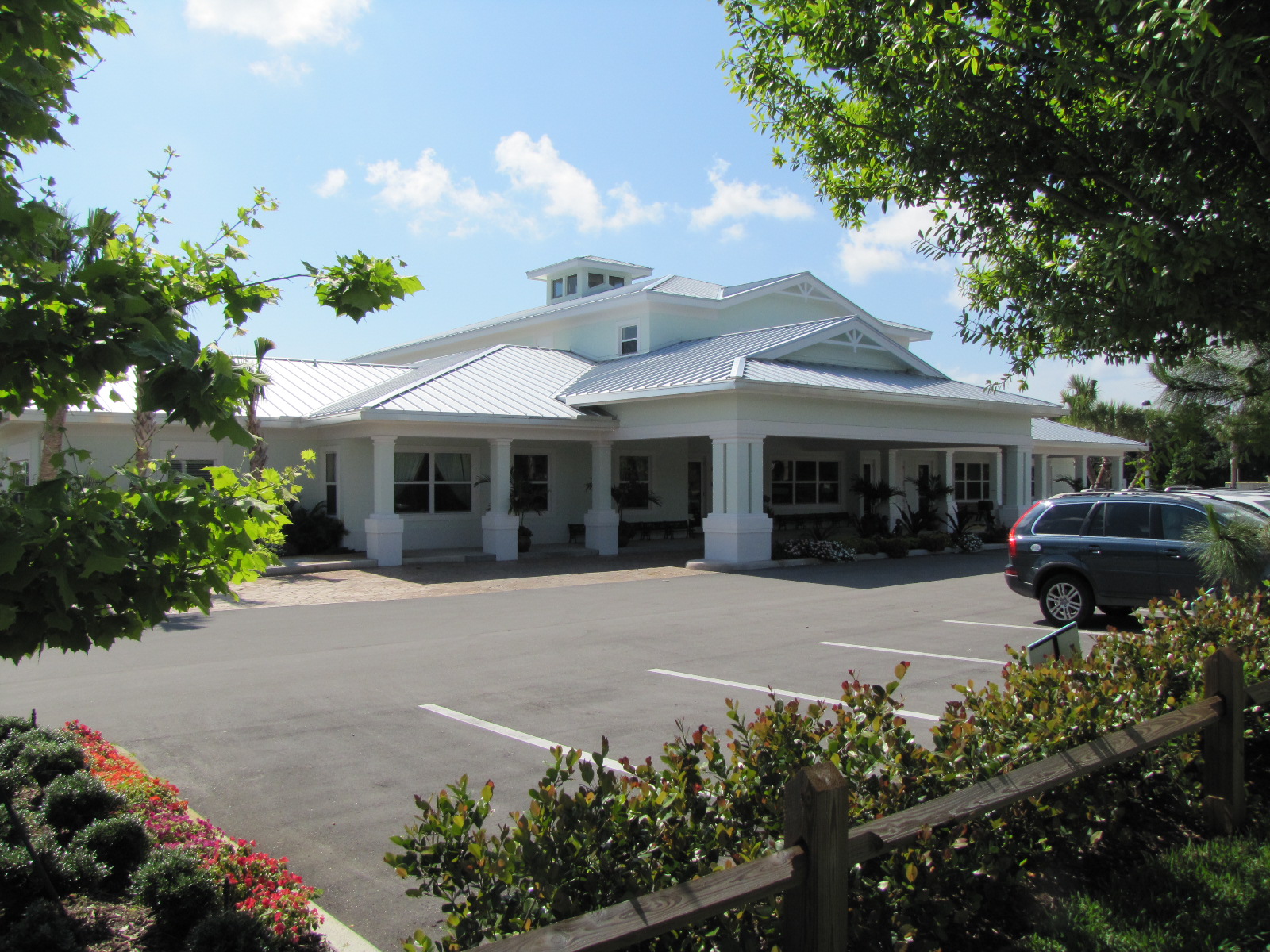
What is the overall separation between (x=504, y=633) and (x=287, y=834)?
22.9ft

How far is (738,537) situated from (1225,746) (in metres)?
15.4

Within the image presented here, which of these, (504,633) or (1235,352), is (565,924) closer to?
(1235,352)

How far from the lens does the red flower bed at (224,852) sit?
151 inches

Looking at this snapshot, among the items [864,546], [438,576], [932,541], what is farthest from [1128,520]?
[932,541]

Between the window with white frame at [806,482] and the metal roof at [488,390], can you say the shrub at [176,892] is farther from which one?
the window with white frame at [806,482]

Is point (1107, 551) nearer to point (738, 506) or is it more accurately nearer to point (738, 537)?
point (738, 537)

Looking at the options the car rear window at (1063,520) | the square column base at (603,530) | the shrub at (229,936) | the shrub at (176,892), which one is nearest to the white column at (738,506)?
the square column base at (603,530)

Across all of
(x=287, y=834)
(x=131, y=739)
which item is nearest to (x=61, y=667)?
(x=131, y=739)

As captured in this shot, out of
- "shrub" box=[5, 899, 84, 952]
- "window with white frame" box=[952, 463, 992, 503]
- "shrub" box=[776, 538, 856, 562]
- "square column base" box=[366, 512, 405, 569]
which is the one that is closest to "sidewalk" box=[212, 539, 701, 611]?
"square column base" box=[366, 512, 405, 569]

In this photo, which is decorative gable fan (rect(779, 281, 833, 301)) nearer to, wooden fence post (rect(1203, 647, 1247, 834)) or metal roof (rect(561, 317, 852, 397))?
metal roof (rect(561, 317, 852, 397))

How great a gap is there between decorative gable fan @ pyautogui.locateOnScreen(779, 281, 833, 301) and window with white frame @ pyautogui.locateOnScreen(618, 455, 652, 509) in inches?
309

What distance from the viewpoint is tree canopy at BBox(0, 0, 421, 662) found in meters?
2.98

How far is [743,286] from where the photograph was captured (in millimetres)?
30281

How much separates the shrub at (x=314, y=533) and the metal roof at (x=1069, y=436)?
874 inches
